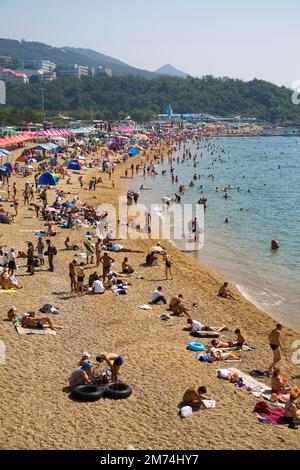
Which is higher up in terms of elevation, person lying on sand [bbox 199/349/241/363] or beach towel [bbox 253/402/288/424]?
person lying on sand [bbox 199/349/241/363]

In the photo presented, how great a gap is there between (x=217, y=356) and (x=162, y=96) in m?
132

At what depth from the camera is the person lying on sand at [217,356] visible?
11.1 m

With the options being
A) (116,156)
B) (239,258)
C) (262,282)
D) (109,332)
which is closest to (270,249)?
(239,258)

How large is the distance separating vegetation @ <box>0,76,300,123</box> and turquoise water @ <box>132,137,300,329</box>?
66610mm

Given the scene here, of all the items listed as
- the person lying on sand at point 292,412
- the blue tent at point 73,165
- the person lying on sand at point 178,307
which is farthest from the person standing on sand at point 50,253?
the blue tent at point 73,165

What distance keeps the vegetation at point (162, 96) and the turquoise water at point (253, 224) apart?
66.6 meters

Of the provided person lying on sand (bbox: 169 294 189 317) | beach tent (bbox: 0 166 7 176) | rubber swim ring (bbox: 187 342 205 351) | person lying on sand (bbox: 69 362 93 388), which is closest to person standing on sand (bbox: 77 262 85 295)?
person lying on sand (bbox: 169 294 189 317)

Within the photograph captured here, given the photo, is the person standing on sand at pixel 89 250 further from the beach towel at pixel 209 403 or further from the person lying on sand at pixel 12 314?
the beach towel at pixel 209 403

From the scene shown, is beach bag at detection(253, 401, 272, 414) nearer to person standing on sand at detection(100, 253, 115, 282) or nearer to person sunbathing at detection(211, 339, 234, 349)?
person sunbathing at detection(211, 339, 234, 349)

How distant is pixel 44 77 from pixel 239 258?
7062 inches

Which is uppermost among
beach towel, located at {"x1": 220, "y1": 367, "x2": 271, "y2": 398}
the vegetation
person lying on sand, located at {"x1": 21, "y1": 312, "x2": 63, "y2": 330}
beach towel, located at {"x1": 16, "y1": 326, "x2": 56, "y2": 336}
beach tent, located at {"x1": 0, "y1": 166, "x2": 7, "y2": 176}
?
the vegetation

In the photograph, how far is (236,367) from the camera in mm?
11016

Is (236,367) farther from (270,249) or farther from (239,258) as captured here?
(270,249)

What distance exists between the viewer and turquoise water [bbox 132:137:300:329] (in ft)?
57.9
